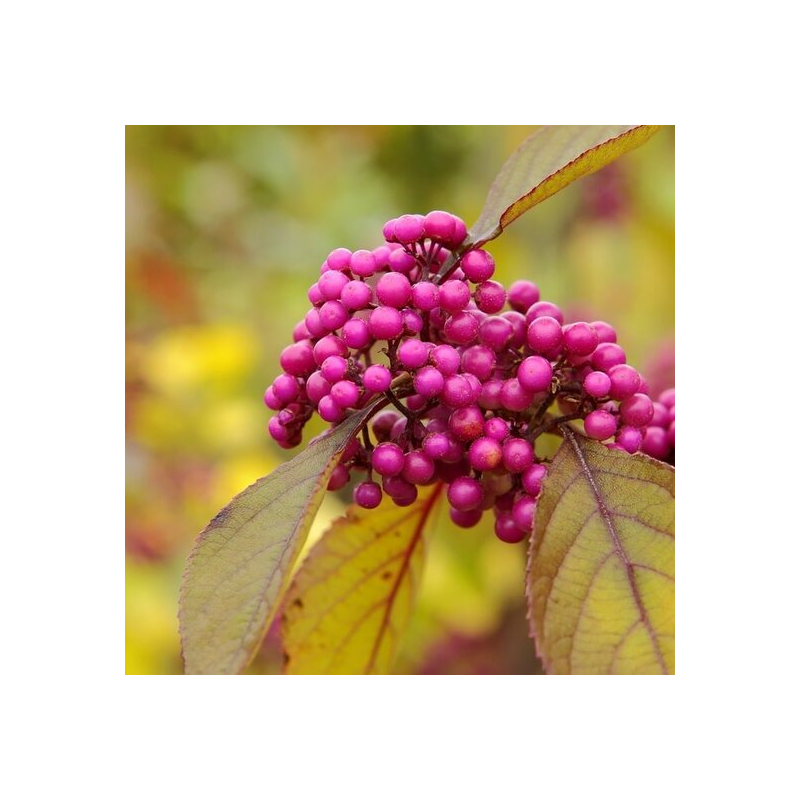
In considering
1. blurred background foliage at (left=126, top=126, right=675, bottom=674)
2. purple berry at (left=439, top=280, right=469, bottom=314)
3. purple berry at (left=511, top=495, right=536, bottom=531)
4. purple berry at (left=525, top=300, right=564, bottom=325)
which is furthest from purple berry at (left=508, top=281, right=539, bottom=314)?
blurred background foliage at (left=126, top=126, right=675, bottom=674)

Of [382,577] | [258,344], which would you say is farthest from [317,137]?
[382,577]

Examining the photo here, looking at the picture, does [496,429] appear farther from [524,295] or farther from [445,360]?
[524,295]

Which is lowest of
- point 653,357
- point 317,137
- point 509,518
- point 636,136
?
point 509,518

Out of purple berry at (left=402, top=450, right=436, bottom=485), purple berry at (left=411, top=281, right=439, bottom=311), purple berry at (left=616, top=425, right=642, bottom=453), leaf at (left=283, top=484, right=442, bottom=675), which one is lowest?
leaf at (left=283, top=484, right=442, bottom=675)

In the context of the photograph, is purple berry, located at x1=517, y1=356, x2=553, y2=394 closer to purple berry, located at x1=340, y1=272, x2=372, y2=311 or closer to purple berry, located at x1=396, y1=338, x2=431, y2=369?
purple berry, located at x1=396, y1=338, x2=431, y2=369

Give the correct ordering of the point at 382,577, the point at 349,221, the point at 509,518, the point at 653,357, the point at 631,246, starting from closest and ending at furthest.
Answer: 1. the point at 509,518
2. the point at 382,577
3. the point at 653,357
4. the point at 631,246
5. the point at 349,221
